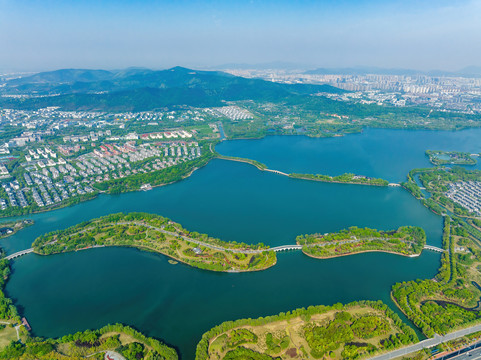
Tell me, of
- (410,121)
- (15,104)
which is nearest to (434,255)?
(410,121)

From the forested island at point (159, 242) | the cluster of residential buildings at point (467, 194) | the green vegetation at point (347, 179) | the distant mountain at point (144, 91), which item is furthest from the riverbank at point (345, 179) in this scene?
the distant mountain at point (144, 91)

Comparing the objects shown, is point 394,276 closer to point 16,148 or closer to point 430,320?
point 430,320

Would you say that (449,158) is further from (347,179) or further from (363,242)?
(363,242)

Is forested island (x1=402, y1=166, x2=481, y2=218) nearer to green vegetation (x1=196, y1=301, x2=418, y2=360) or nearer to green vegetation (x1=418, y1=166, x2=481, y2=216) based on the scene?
green vegetation (x1=418, y1=166, x2=481, y2=216)

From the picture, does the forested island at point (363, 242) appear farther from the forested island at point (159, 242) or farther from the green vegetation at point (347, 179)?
the green vegetation at point (347, 179)

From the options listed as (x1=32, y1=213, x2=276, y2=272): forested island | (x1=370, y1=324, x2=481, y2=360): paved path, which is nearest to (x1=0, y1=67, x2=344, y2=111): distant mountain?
(x1=32, y1=213, x2=276, y2=272): forested island

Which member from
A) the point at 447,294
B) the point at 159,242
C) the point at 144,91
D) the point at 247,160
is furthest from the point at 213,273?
the point at 144,91
